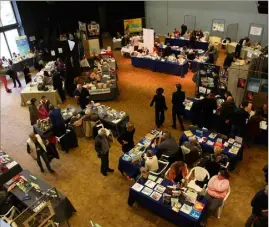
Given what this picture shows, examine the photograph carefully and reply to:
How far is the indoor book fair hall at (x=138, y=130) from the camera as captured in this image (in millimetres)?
6070

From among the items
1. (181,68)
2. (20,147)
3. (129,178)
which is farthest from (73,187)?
(181,68)

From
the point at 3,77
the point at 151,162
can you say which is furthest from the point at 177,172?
the point at 3,77

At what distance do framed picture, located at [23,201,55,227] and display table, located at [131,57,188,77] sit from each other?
906 cm

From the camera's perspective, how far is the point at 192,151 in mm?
6938

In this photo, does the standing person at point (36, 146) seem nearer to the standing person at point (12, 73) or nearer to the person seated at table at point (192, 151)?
the person seated at table at point (192, 151)

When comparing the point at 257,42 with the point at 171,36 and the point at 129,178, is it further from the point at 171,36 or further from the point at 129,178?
the point at 129,178

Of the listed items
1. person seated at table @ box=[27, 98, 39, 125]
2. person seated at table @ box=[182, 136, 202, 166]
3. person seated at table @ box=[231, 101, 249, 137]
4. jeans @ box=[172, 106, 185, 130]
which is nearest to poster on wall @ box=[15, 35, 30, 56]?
person seated at table @ box=[27, 98, 39, 125]

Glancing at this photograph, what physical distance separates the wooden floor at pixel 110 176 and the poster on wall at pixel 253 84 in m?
1.95

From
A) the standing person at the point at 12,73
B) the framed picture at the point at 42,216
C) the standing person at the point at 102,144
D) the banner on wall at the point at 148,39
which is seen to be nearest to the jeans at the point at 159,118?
the standing person at the point at 102,144

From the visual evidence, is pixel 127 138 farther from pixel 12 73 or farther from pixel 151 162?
pixel 12 73

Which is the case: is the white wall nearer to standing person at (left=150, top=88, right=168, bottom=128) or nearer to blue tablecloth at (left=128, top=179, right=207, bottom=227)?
standing person at (left=150, top=88, right=168, bottom=128)

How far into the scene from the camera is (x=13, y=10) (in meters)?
15.2

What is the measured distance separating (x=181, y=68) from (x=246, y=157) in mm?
5855

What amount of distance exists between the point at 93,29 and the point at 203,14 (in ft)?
22.3
